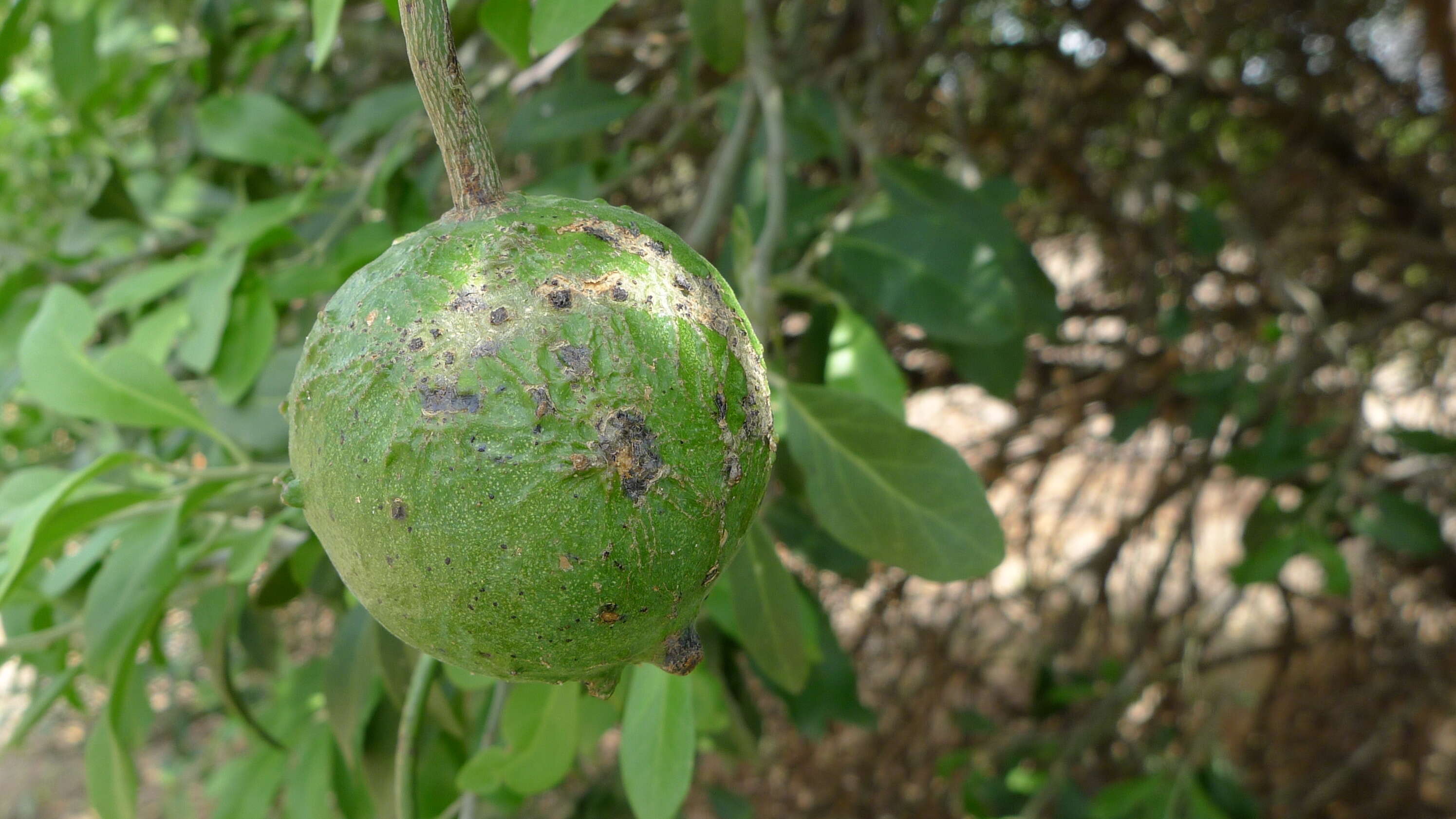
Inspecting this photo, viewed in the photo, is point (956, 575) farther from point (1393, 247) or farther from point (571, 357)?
point (1393, 247)

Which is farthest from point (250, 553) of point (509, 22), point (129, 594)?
point (509, 22)

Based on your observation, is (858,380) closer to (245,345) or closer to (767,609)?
(767,609)

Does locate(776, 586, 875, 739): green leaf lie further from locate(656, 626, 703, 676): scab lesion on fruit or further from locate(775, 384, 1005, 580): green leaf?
locate(656, 626, 703, 676): scab lesion on fruit

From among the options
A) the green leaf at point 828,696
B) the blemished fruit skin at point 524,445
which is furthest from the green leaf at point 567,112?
the blemished fruit skin at point 524,445

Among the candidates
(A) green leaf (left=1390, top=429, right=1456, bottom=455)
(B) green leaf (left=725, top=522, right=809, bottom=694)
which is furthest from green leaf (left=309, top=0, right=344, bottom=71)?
(A) green leaf (left=1390, top=429, right=1456, bottom=455)

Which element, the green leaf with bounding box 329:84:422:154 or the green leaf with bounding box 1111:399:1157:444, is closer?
the green leaf with bounding box 329:84:422:154

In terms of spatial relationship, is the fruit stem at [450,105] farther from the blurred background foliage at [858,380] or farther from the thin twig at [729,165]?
the thin twig at [729,165]
